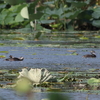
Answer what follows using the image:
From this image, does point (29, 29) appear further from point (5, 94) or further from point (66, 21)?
point (5, 94)

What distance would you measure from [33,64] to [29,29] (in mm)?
6087

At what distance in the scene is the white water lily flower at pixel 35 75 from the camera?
2582 mm

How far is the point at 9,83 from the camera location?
2.71 meters

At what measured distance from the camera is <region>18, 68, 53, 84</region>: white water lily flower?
2582mm

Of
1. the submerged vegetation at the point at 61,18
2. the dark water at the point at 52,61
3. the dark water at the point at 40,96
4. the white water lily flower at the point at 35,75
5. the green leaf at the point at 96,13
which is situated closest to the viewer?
the dark water at the point at 40,96

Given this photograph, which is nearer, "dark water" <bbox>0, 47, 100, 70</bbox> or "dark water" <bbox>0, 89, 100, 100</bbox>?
"dark water" <bbox>0, 89, 100, 100</bbox>

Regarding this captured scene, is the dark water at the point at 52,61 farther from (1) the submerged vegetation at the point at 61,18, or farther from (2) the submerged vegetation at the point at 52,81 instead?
(1) the submerged vegetation at the point at 61,18

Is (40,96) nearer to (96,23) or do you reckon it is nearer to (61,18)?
(96,23)

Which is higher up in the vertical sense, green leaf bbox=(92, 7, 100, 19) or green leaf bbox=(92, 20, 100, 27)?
green leaf bbox=(92, 7, 100, 19)

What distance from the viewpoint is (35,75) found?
2.58 meters

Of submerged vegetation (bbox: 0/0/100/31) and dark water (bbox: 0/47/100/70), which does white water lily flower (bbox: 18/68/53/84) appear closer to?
dark water (bbox: 0/47/100/70)

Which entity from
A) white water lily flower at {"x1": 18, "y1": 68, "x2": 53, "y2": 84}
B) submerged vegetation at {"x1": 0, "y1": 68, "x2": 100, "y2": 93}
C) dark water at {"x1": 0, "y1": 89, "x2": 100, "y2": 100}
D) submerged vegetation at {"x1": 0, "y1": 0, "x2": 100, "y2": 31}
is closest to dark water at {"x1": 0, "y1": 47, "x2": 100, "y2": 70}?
submerged vegetation at {"x1": 0, "y1": 68, "x2": 100, "y2": 93}

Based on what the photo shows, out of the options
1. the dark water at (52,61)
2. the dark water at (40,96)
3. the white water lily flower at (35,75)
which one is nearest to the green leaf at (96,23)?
the dark water at (52,61)

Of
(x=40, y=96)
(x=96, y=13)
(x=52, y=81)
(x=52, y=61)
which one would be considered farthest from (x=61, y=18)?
(x=40, y=96)
